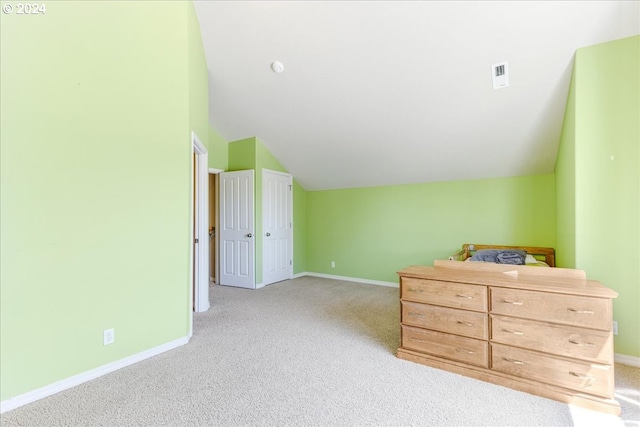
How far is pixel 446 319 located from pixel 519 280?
60 cm

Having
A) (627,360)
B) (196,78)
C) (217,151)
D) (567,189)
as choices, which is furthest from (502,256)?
(217,151)

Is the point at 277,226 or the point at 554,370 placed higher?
the point at 277,226

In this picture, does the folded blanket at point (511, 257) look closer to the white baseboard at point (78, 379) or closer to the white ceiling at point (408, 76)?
the white ceiling at point (408, 76)

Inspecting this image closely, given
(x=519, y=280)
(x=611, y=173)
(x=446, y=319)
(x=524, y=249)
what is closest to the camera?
(x=519, y=280)

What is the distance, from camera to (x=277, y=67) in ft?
11.3

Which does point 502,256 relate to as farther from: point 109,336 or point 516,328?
point 109,336

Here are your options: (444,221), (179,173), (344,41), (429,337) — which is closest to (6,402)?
(179,173)

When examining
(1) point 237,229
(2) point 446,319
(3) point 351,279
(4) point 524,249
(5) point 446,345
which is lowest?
(3) point 351,279

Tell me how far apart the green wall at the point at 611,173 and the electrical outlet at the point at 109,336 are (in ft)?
12.9

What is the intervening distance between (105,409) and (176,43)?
298 cm

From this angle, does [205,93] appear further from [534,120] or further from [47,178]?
[534,120]

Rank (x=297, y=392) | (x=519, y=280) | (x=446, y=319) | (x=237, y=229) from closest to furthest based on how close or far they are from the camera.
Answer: (x=297, y=392)
(x=519, y=280)
(x=446, y=319)
(x=237, y=229)

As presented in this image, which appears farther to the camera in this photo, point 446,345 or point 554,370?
point 446,345

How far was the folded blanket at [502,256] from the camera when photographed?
11.5 feet
